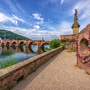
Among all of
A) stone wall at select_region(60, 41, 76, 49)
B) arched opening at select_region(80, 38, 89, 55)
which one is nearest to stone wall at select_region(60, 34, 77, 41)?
stone wall at select_region(60, 41, 76, 49)

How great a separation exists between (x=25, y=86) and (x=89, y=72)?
382 centimetres

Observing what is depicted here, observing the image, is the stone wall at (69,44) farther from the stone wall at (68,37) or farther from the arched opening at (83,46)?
the arched opening at (83,46)

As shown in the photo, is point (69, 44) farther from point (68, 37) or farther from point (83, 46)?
point (83, 46)

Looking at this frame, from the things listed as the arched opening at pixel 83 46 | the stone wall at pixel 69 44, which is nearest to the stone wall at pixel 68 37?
the stone wall at pixel 69 44

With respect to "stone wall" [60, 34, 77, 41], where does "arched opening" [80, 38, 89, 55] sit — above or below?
below

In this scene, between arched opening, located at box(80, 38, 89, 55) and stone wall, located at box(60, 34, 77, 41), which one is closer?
arched opening, located at box(80, 38, 89, 55)

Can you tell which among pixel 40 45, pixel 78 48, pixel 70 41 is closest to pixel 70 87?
pixel 78 48

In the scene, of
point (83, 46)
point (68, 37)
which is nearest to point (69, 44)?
point (68, 37)

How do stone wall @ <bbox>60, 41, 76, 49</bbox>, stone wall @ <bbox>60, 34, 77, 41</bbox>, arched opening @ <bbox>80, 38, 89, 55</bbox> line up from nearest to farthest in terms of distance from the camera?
arched opening @ <bbox>80, 38, 89, 55</bbox> → stone wall @ <bbox>60, 41, 76, 49</bbox> → stone wall @ <bbox>60, 34, 77, 41</bbox>

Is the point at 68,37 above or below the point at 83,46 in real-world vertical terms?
above

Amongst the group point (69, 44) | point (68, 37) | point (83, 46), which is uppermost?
point (68, 37)

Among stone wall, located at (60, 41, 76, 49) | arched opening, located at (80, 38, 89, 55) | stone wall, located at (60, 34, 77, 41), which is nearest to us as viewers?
arched opening, located at (80, 38, 89, 55)

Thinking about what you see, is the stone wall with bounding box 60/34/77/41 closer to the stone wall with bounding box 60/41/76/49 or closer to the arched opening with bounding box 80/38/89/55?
the stone wall with bounding box 60/41/76/49

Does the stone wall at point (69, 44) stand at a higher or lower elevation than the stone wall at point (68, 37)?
lower
